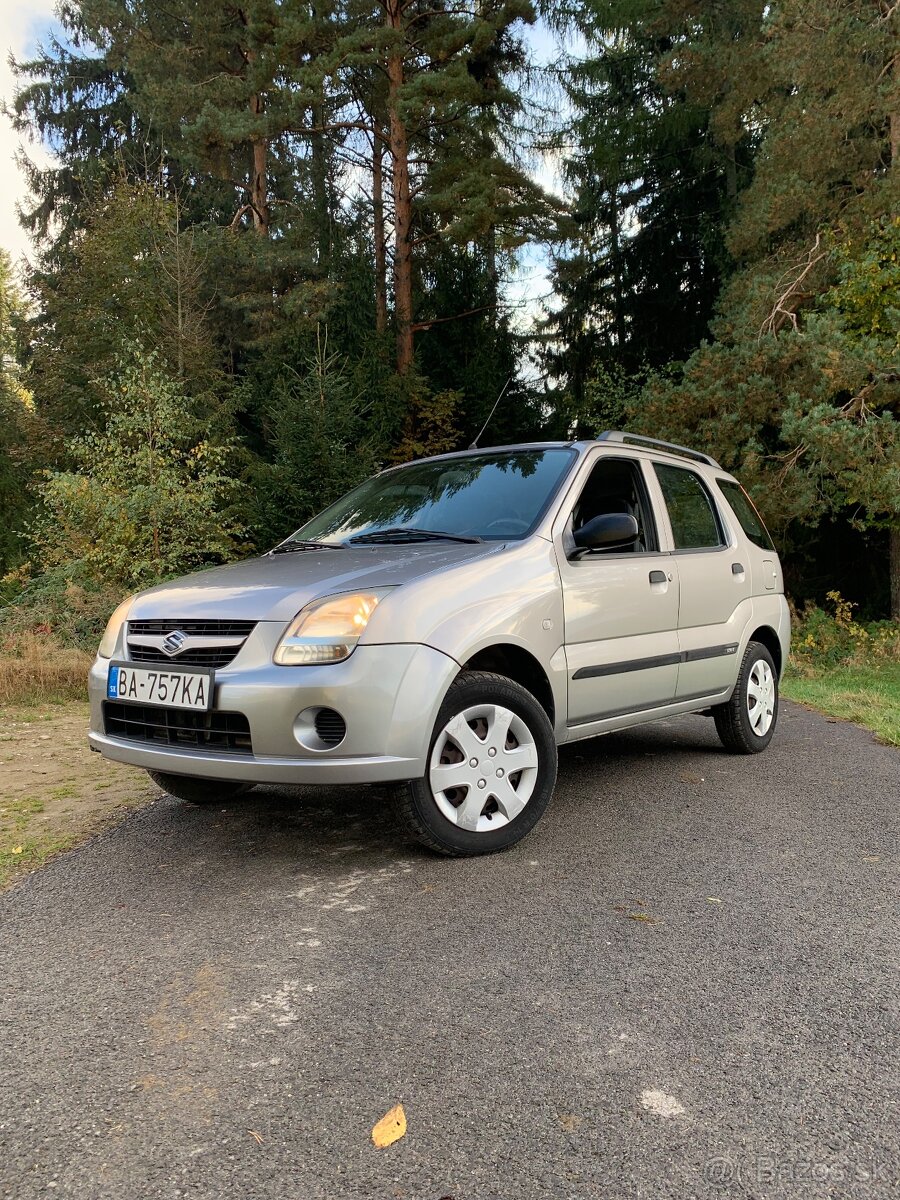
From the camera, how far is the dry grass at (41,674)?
28.2 feet

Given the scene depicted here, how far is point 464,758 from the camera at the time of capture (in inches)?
149

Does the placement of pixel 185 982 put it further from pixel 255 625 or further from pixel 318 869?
pixel 255 625

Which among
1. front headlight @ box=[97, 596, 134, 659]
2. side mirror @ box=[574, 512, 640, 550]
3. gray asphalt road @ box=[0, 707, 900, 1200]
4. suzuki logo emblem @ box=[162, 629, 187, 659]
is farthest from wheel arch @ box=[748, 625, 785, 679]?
front headlight @ box=[97, 596, 134, 659]

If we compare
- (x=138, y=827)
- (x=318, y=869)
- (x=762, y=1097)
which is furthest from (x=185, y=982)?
(x=138, y=827)

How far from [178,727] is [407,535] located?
1493 millimetres

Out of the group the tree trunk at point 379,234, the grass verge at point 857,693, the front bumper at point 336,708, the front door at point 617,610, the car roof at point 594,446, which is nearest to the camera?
the front bumper at point 336,708

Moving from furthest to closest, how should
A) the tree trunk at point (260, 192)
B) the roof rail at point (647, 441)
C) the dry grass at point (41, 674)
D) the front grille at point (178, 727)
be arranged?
1. the tree trunk at point (260, 192)
2. the dry grass at point (41, 674)
3. the roof rail at point (647, 441)
4. the front grille at point (178, 727)

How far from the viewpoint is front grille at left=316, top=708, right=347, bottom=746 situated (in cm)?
345

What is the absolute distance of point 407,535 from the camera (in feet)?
→ 15.0

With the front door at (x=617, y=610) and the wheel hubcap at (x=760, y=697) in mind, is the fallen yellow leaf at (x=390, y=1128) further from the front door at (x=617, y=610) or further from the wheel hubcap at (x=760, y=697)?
the wheel hubcap at (x=760, y=697)

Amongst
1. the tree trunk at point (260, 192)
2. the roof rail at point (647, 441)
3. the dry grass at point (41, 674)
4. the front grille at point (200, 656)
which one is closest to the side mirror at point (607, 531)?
the roof rail at point (647, 441)

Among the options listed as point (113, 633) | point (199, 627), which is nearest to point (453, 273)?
point (113, 633)

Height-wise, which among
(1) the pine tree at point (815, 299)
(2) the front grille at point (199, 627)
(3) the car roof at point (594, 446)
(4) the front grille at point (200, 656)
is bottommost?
(4) the front grille at point (200, 656)

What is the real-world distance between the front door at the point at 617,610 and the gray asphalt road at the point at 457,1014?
0.70 metres
